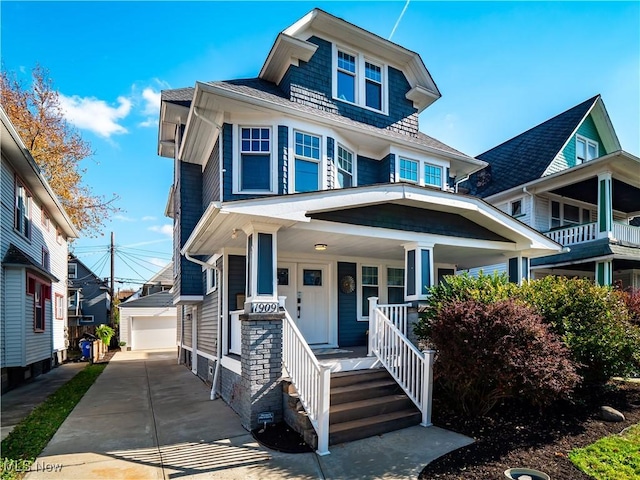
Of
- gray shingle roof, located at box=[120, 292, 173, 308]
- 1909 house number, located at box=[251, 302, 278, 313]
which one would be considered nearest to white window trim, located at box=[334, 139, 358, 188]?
1909 house number, located at box=[251, 302, 278, 313]

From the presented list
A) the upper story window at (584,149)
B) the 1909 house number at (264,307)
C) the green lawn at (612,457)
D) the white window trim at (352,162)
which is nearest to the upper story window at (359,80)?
the white window trim at (352,162)

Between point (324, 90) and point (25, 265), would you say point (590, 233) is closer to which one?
point (324, 90)

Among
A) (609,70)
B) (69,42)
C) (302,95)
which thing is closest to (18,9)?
(69,42)

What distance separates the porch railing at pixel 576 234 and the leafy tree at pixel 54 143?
2074 centimetres

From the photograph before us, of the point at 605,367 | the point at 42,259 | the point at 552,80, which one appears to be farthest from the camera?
the point at 42,259

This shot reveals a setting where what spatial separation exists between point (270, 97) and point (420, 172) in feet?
14.3

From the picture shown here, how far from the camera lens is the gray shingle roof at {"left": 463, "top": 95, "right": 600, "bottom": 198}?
49.7 ft

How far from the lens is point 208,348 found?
31.5ft

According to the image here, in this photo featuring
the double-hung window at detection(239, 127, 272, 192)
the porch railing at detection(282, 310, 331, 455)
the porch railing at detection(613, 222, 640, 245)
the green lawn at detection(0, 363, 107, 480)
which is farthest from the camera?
the porch railing at detection(613, 222, 640, 245)

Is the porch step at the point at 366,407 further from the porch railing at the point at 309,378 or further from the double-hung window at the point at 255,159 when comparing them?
the double-hung window at the point at 255,159

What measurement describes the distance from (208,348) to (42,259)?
8.09 meters

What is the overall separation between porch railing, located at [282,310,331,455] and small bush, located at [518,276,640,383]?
3564mm

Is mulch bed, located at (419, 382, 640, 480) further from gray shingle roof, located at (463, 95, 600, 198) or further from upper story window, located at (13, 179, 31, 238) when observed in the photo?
upper story window, located at (13, 179, 31, 238)

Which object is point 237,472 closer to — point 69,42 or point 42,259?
point 69,42
